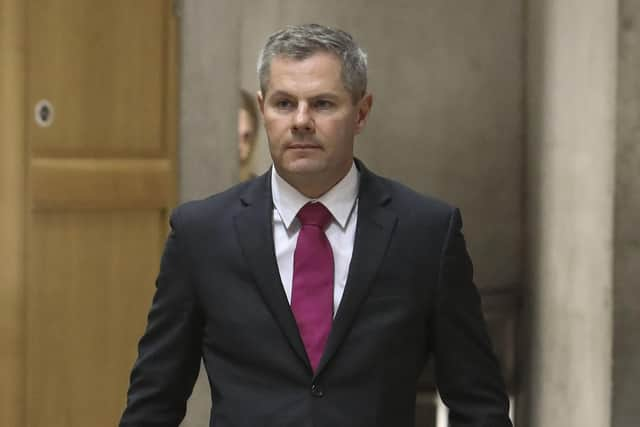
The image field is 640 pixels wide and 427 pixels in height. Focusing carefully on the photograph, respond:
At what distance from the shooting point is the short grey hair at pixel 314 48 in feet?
7.27

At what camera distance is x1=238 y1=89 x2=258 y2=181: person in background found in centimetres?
381

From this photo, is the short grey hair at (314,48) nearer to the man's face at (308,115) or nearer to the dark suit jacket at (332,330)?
the man's face at (308,115)

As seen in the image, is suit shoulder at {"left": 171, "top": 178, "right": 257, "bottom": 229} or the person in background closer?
suit shoulder at {"left": 171, "top": 178, "right": 257, "bottom": 229}

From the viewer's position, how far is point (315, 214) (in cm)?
228

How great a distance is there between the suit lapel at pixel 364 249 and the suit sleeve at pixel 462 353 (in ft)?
0.40

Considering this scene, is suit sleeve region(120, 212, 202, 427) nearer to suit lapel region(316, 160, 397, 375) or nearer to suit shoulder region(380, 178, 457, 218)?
suit lapel region(316, 160, 397, 375)

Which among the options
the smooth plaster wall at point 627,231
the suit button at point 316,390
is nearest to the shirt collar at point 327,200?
the suit button at point 316,390

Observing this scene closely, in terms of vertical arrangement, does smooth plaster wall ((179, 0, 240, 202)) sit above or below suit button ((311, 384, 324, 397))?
above

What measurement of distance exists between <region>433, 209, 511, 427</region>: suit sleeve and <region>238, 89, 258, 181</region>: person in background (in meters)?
1.60

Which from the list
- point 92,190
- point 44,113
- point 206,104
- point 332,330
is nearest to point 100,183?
point 92,190

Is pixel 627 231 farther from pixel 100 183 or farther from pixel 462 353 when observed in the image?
pixel 100 183

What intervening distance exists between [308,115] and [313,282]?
0.30 meters

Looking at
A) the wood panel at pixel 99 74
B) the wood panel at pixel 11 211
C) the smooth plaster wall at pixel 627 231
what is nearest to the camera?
the smooth plaster wall at pixel 627 231

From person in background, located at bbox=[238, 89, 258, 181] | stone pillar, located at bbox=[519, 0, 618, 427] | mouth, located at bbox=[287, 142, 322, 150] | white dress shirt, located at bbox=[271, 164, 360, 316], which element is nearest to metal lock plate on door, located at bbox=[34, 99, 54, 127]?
person in background, located at bbox=[238, 89, 258, 181]
